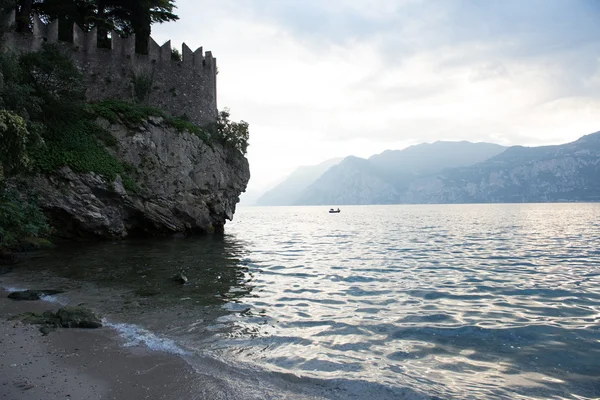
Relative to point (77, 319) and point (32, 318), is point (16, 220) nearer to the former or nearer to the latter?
point (32, 318)

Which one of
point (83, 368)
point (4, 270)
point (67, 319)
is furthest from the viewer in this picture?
point (4, 270)

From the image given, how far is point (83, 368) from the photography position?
235 inches

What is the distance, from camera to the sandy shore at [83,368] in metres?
5.17

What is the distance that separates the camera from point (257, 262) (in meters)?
19.0

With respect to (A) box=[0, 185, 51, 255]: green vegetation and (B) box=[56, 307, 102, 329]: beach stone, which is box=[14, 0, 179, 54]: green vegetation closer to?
(A) box=[0, 185, 51, 255]: green vegetation

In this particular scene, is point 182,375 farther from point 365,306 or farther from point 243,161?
point 243,161

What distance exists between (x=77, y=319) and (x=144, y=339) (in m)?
1.76

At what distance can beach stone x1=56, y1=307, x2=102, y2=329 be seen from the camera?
26.6 feet

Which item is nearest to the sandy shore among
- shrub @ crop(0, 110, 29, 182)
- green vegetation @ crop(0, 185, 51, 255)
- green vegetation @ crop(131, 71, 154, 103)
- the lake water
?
the lake water

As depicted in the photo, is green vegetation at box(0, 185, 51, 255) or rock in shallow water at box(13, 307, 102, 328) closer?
→ rock in shallow water at box(13, 307, 102, 328)

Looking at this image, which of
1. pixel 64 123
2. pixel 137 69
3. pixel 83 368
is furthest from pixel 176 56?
pixel 83 368

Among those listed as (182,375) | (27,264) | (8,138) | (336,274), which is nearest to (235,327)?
(182,375)

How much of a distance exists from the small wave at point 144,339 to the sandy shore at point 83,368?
0.20 m

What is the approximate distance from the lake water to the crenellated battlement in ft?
53.2
